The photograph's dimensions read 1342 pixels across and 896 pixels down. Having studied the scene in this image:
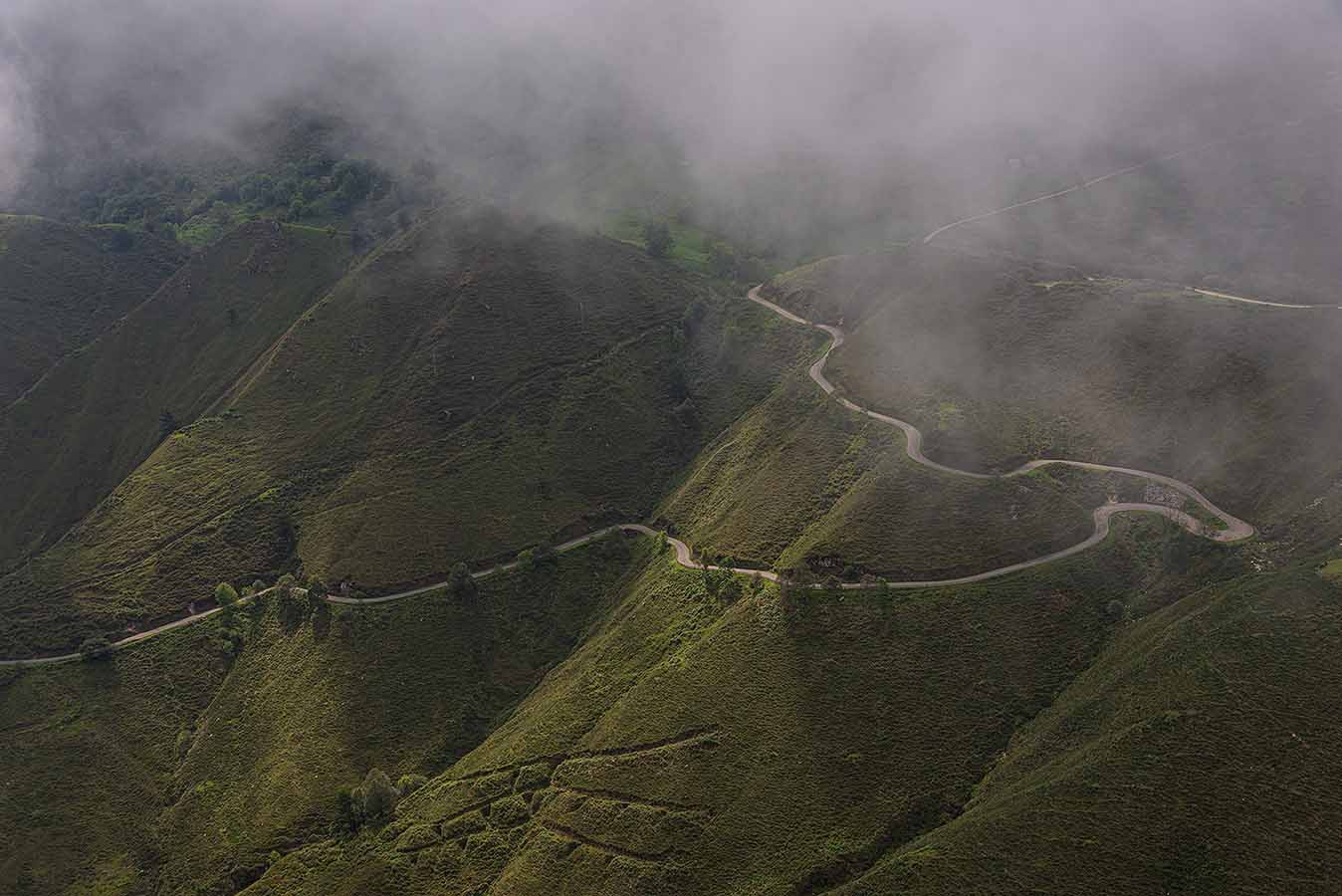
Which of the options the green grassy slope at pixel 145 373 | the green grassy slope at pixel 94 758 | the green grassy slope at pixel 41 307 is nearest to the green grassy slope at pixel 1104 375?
the green grassy slope at pixel 94 758

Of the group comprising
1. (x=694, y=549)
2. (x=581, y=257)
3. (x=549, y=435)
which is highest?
(x=581, y=257)

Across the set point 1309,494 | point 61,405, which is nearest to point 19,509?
point 61,405

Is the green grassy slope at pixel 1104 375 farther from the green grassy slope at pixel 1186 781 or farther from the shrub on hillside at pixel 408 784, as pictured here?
the shrub on hillside at pixel 408 784

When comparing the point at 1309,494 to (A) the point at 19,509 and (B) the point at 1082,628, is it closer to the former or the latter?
(B) the point at 1082,628

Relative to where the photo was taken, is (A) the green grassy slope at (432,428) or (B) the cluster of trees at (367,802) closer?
(B) the cluster of trees at (367,802)

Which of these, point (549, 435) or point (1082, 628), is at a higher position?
point (549, 435)
